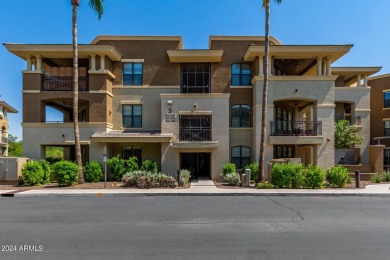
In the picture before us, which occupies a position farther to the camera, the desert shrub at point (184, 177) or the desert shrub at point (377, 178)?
the desert shrub at point (377, 178)

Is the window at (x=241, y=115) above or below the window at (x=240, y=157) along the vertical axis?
above

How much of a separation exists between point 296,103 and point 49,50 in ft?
68.2

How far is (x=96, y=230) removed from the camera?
713 centimetres

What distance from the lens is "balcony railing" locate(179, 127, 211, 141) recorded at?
18.0m

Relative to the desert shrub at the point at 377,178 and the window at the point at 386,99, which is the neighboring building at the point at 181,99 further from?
the window at the point at 386,99

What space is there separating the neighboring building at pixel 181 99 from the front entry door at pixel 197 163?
0.09 metres

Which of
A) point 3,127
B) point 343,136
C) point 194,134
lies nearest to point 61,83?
point 194,134

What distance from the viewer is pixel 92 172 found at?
1645 centimetres

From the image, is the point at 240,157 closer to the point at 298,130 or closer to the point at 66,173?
the point at 298,130

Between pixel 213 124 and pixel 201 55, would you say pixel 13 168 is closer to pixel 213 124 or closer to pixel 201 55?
pixel 213 124

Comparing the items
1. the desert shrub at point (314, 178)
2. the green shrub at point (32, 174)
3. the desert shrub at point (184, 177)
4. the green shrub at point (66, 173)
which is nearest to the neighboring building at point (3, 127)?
the green shrub at point (32, 174)

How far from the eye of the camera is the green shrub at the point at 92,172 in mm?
16469

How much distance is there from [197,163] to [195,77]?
7.48 meters

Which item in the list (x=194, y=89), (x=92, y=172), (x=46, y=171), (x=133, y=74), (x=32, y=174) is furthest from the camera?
(x=194, y=89)
